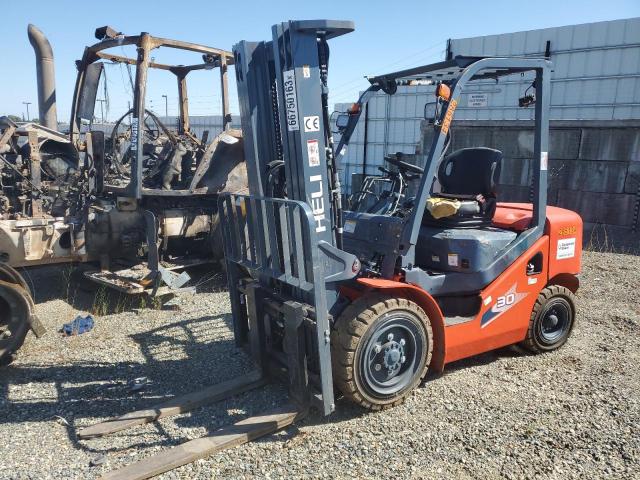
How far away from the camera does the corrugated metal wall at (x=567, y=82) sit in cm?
1295

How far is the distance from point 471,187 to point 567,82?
434 inches

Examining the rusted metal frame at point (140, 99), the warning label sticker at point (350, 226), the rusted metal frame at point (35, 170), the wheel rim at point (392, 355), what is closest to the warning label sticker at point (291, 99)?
the warning label sticker at point (350, 226)

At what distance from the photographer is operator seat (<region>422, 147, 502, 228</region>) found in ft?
15.2

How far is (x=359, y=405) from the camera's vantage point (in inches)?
151

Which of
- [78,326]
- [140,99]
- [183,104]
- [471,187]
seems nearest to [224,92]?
[183,104]

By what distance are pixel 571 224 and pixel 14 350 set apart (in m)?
5.33

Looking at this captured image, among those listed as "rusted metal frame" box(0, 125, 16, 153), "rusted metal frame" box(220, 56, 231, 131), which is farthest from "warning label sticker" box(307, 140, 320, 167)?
"rusted metal frame" box(0, 125, 16, 153)

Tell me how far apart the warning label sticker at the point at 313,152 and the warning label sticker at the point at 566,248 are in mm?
2683

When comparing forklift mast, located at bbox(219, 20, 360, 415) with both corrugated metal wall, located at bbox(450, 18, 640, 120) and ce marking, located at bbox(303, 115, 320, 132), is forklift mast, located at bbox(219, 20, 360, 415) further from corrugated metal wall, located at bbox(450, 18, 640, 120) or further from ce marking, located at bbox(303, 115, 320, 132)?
corrugated metal wall, located at bbox(450, 18, 640, 120)

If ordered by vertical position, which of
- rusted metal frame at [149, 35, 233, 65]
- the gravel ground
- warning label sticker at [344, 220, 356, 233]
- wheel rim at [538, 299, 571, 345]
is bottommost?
the gravel ground

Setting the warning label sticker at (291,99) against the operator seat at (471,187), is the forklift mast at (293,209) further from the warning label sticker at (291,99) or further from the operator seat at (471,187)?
the operator seat at (471,187)

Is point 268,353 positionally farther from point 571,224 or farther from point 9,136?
point 9,136

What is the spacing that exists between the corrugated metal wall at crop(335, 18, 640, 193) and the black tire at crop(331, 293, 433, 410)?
802 centimetres

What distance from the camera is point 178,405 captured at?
3.85 m
